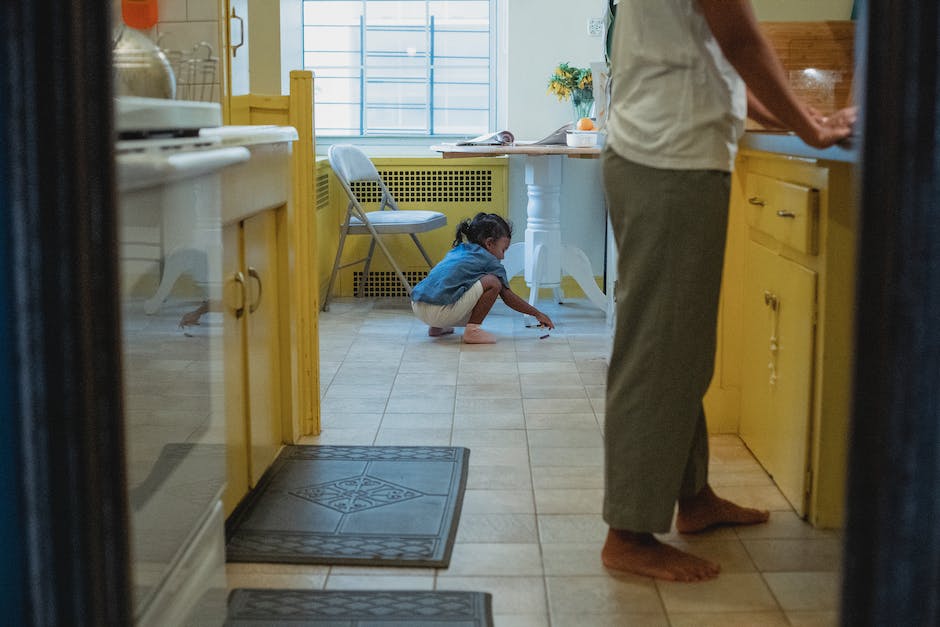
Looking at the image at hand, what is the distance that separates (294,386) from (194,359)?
1275mm

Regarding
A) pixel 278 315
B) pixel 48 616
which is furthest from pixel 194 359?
pixel 278 315

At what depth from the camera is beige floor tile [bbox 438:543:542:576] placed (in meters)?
1.96

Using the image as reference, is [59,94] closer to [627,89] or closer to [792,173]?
[627,89]

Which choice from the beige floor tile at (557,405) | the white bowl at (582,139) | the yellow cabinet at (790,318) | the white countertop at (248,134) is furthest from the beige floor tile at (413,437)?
the white bowl at (582,139)

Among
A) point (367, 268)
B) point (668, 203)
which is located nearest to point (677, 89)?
point (668, 203)

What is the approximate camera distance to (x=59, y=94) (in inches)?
31.0

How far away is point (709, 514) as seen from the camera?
2.13m

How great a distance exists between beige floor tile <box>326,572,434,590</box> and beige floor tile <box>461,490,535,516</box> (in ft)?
1.16

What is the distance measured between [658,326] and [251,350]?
92 cm

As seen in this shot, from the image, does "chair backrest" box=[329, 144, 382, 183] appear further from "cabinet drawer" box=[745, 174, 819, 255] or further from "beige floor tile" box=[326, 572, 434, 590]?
"beige floor tile" box=[326, 572, 434, 590]

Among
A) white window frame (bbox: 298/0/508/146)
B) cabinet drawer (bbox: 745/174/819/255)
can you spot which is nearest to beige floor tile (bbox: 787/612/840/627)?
cabinet drawer (bbox: 745/174/819/255)

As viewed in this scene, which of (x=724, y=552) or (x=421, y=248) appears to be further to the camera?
(x=421, y=248)

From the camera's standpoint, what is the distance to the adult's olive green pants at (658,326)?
1744 millimetres

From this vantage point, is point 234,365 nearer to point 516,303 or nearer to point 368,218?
point 516,303
